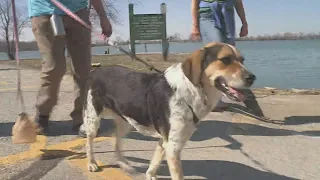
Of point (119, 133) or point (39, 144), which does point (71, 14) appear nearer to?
point (119, 133)

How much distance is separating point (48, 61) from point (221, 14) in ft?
7.97

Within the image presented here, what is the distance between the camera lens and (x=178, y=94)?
139 inches

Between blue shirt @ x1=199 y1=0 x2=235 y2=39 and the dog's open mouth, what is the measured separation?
106 inches

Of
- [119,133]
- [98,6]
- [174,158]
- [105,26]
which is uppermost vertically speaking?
[98,6]

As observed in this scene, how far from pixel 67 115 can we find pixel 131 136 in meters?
1.68

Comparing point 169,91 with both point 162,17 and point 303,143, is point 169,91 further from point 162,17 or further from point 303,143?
point 162,17

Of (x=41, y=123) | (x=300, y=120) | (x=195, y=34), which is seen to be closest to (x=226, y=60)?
(x=195, y=34)

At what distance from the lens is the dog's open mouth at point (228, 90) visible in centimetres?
334

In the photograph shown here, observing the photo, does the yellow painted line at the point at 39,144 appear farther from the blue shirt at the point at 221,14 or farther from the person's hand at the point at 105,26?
the blue shirt at the point at 221,14

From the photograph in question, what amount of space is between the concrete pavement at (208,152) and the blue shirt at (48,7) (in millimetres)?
1549

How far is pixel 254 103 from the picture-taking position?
689 cm

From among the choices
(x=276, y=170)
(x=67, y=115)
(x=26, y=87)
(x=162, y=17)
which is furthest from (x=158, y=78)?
(x=162, y=17)


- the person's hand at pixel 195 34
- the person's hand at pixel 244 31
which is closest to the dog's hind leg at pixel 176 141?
the person's hand at pixel 195 34

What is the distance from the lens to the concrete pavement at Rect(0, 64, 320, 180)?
4160 millimetres
